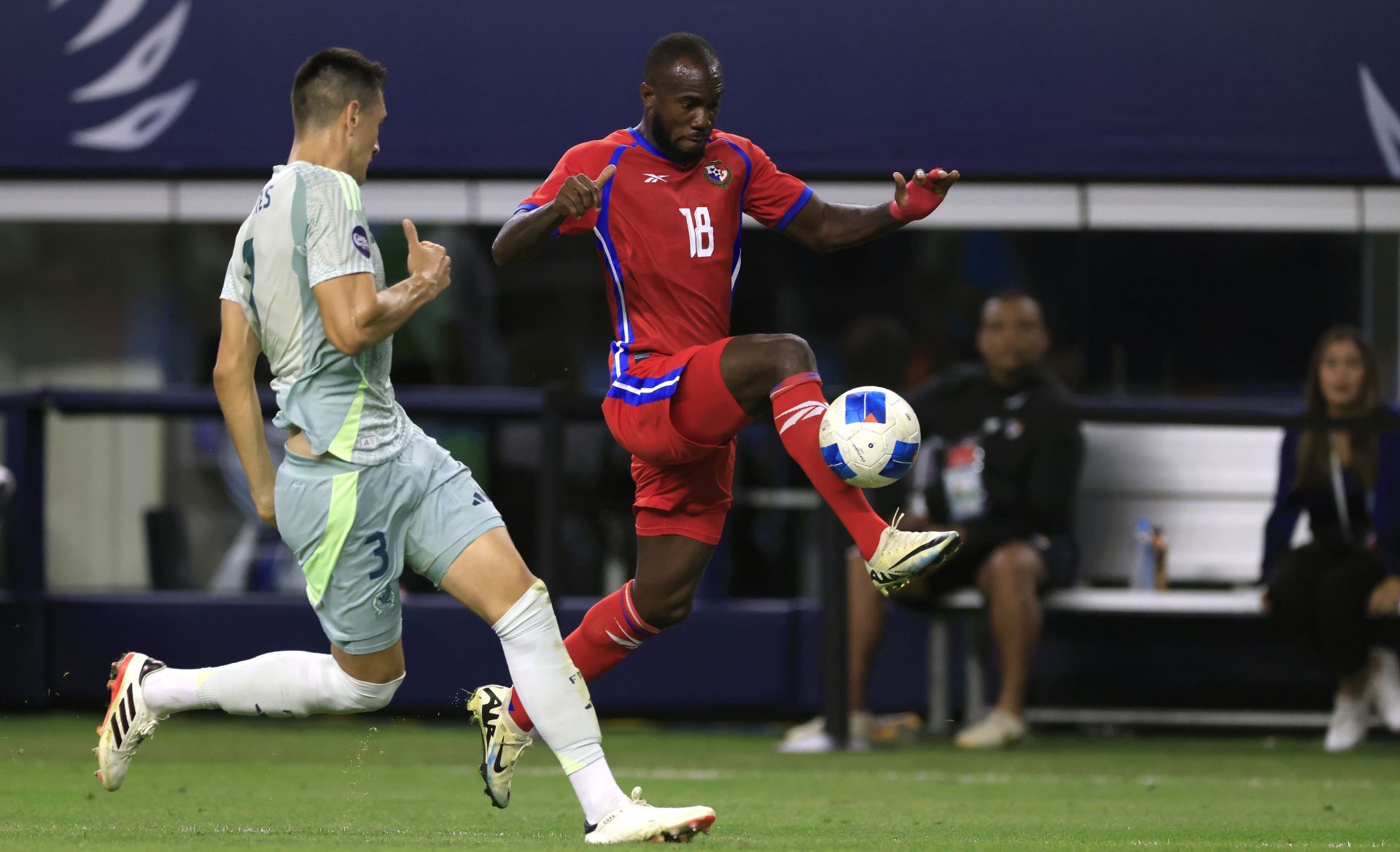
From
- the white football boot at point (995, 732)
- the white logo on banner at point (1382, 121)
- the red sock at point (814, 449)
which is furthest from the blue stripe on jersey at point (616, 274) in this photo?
the white logo on banner at point (1382, 121)

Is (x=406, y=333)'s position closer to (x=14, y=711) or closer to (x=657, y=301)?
(x=14, y=711)

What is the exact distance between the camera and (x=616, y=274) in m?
5.70

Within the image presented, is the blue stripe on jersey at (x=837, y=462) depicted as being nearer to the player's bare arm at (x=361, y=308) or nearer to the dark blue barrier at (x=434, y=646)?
the player's bare arm at (x=361, y=308)

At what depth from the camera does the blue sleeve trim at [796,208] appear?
19.2 feet

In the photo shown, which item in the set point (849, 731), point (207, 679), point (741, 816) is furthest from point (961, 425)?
point (207, 679)

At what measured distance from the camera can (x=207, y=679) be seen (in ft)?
16.8

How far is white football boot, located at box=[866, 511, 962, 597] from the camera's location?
488 cm

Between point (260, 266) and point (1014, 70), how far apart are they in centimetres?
571

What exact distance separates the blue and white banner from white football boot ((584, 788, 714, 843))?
5417 mm

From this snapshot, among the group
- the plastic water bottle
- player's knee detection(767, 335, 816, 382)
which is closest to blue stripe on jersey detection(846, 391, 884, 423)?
player's knee detection(767, 335, 816, 382)

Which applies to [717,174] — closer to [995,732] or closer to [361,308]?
[361,308]

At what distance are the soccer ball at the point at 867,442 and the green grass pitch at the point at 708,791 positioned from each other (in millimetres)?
956

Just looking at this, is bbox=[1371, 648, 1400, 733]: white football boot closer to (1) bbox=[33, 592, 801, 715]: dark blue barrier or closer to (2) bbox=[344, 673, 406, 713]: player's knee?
(1) bbox=[33, 592, 801, 715]: dark blue barrier

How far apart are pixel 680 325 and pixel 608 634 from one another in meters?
0.98
